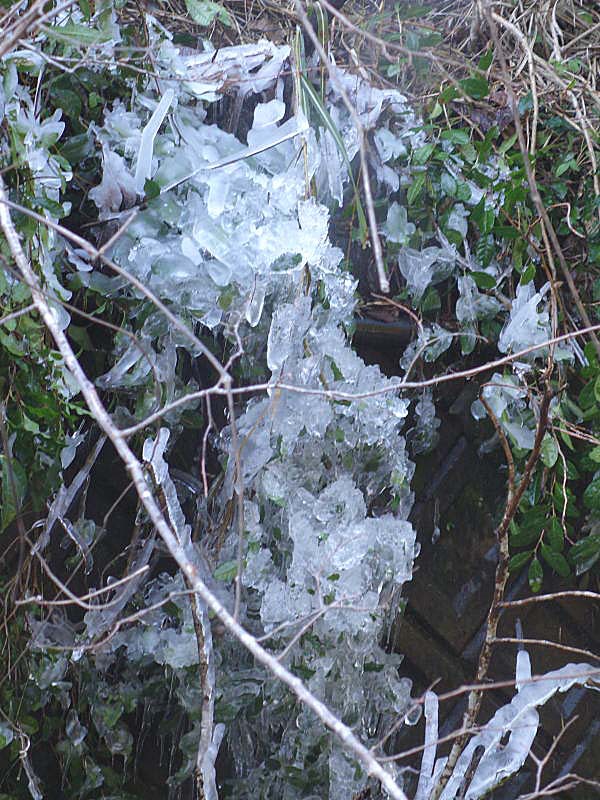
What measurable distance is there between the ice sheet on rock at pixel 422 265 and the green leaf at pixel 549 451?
42cm

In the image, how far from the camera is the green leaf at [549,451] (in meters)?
1.92

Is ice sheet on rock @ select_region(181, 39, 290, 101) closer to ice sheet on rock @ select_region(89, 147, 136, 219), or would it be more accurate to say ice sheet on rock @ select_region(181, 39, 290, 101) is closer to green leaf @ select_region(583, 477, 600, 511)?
ice sheet on rock @ select_region(89, 147, 136, 219)

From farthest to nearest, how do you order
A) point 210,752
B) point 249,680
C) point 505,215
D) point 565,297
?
point 565,297 → point 505,215 → point 249,680 → point 210,752

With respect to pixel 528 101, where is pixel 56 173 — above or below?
above

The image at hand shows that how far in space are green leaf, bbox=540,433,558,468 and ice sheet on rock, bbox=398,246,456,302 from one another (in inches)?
16.6

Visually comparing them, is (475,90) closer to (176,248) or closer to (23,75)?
(176,248)

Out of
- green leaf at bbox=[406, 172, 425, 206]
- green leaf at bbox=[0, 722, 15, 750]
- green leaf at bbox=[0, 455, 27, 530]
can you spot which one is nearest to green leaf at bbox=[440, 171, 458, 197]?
green leaf at bbox=[406, 172, 425, 206]

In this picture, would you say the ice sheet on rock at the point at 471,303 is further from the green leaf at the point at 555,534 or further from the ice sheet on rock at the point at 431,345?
the green leaf at the point at 555,534

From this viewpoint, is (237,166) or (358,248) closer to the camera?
(237,166)

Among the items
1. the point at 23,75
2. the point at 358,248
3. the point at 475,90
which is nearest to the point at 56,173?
the point at 23,75

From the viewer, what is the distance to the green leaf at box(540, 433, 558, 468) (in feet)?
6.31

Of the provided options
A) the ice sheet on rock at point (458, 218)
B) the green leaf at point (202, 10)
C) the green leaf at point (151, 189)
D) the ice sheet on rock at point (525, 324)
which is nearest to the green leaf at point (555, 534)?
the ice sheet on rock at point (525, 324)

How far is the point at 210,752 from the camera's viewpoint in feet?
4.49

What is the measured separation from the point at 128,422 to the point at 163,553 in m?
0.29
